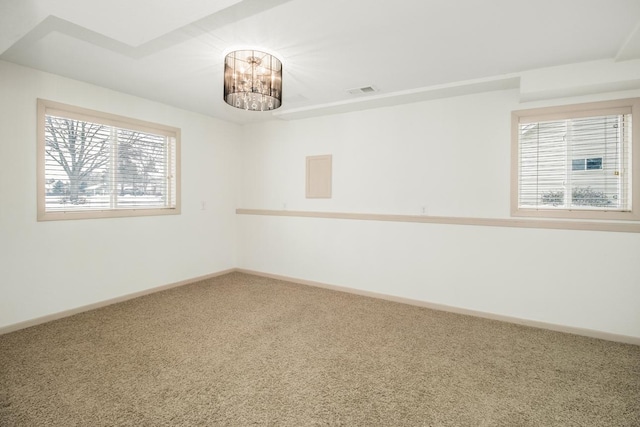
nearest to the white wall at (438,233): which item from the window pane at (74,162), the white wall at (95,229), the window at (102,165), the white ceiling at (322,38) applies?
the white ceiling at (322,38)

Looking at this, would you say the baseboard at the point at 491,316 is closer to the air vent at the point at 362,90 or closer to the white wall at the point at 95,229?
the white wall at the point at 95,229

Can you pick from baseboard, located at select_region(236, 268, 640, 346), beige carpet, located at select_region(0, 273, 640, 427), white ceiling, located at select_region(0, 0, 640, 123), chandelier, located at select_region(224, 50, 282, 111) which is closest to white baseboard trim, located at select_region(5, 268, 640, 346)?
baseboard, located at select_region(236, 268, 640, 346)

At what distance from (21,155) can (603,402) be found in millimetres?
5357

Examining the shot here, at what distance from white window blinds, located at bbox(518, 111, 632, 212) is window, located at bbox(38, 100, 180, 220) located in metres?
4.58

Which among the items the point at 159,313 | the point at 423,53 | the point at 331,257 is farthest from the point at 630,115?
the point at 159,313

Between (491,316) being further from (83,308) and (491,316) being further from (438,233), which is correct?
(83,308)

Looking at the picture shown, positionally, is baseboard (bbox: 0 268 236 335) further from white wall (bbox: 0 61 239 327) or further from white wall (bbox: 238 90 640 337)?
white wall (bbox: 238 90 640 337)

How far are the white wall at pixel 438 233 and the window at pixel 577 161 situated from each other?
0.56 feet

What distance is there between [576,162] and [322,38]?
9.51 ft

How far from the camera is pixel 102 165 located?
12.4 ft

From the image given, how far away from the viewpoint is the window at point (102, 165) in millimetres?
3328

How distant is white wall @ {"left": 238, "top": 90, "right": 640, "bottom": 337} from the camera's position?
3.10 meters

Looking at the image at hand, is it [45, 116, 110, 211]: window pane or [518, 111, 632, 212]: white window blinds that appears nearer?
[518, 111, 632, 212]: white window blinds

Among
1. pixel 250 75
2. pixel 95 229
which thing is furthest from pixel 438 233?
pixel 95 229
